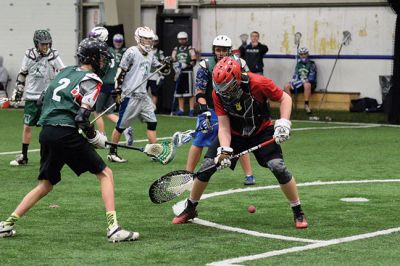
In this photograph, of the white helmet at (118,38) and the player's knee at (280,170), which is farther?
the white helmet at (118,38)

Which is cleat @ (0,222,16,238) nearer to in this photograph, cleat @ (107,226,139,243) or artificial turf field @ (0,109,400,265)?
artificial turf field @ (0,109,400,265)

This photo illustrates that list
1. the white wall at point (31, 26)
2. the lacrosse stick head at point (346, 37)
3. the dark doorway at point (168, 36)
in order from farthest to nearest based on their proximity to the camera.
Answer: the white wall at point (31, 26)
the dark doorway at point (168, 36)
the lacrosse stick head at point (346, 37)

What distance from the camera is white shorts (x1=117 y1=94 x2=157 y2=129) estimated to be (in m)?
16.4

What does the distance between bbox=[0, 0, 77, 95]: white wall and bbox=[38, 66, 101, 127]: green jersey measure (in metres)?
20.4

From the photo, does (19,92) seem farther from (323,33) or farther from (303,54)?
(323,33)

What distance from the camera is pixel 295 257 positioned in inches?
340

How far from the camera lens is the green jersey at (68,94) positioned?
9477mm

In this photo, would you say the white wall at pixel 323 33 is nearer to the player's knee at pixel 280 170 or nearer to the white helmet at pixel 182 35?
the white helmet at pixel 182 35

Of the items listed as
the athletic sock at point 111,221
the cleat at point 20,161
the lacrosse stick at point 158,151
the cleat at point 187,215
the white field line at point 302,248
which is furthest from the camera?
the cleat at point 20,161

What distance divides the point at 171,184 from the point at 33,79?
19.5ft

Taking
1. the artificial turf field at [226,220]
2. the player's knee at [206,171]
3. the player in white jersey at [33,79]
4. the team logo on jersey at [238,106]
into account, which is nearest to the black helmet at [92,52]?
the team logo on jersey at [238,106]

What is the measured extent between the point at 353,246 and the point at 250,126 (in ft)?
5.82

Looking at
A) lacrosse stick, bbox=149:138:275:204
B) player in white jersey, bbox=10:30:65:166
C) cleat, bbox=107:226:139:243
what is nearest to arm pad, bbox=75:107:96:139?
cleat, bbox=107:226:139:243

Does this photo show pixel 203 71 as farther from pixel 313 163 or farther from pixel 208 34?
pixel 208 34
